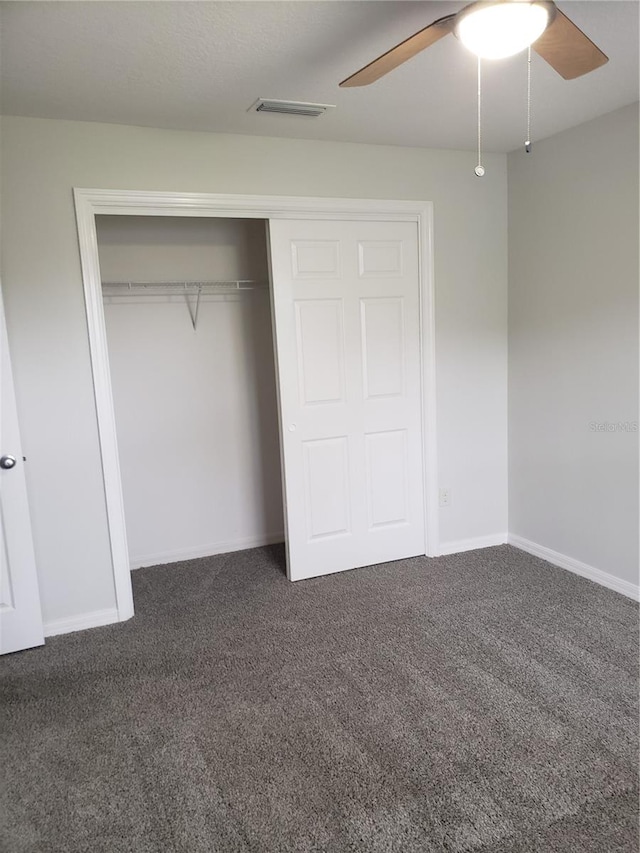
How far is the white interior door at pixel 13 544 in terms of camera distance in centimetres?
277

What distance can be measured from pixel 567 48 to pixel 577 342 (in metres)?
1.92

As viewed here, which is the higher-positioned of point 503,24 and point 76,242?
point 503,24

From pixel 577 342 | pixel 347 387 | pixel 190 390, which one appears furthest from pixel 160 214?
pixel 577 342

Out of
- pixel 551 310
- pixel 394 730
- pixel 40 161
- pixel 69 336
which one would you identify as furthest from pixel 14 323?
pixel 551 310

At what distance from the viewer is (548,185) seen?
3.47 m

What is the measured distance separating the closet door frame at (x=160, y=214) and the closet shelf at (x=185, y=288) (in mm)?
528

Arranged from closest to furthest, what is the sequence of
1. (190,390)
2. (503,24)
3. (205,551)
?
(503,24) → (190,390) → (205,551)

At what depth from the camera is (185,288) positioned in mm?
3863

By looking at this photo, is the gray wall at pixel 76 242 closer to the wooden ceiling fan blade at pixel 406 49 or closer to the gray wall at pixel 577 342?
the gray wall at pixel 577 342

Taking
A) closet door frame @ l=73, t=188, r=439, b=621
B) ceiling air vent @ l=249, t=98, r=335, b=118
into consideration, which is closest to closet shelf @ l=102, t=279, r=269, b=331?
closet door frame @ l=73, t=188, r=439, b=621

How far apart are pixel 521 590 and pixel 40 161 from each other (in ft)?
10.9

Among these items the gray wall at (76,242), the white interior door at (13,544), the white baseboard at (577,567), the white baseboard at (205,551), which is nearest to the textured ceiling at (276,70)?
the gray wall at (76,242)

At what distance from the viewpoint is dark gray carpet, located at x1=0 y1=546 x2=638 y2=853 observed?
180 centimetres

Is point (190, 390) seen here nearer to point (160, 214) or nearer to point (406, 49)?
point (160, 214)
